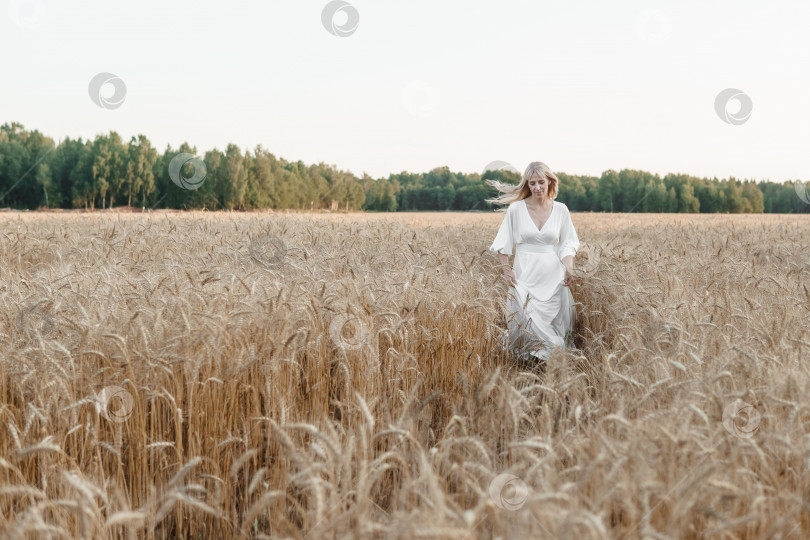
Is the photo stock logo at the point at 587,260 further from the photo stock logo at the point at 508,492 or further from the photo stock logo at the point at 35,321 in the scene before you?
the photo stock logo at the point at 35,321

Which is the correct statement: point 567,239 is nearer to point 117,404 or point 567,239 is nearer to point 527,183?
point 527,183

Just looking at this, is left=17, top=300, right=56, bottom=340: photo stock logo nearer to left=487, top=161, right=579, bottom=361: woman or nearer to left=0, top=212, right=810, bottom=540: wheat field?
left=0, top=212, right=810, bottom=540: wheat field

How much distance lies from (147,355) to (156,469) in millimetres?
557

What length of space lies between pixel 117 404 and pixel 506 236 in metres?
3.81

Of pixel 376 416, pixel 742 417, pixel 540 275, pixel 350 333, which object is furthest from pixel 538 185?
pixel 742 417

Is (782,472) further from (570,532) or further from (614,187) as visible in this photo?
(614,187)

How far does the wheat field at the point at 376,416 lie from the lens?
5.26ft

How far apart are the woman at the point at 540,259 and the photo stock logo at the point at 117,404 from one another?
11.2ft

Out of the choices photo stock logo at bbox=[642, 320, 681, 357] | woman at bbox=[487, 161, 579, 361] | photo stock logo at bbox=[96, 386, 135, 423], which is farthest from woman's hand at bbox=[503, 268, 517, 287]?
photo stock logo at bbox=[96, 386, 135, 423]

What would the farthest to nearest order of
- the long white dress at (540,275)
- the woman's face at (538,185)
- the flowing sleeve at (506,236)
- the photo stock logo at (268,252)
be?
the photo stock logo at (268,252), the flowing sleeve at (506,236), the woman's face at (538,185), the long white dress at (540,275)

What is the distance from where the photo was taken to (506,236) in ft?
18.0

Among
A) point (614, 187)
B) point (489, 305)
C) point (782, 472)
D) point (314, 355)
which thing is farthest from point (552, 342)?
point (614, 187)

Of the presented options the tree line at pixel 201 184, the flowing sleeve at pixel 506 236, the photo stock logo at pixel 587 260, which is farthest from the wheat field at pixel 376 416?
the tree line at pixel 201 184

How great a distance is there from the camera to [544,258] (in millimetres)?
5367
